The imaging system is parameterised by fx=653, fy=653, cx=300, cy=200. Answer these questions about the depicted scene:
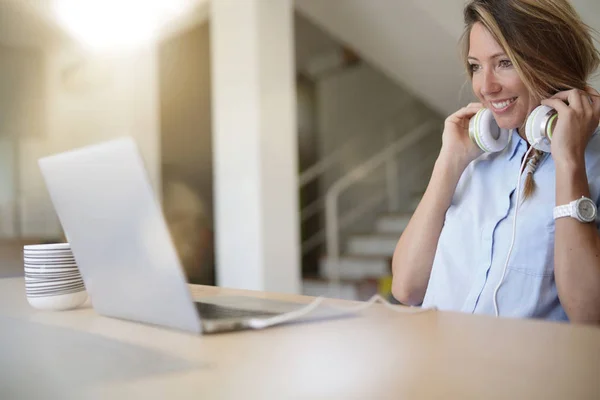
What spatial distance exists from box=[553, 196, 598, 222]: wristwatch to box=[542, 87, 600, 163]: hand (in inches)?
3.1

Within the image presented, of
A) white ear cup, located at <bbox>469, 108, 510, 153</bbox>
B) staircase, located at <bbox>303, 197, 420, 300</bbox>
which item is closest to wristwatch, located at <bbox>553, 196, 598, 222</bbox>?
white ear cup, located at <bbox>469, 108, 510, 153</bbox>

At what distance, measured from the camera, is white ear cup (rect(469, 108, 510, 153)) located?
132 cm

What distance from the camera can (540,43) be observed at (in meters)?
1.28

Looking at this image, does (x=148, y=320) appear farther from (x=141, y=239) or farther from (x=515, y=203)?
(x=515, y=203)

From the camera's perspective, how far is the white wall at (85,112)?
14.6ft

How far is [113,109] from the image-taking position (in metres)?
4.77

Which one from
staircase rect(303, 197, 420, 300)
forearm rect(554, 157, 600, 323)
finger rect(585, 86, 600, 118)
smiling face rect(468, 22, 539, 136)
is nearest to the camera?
forearm rect(554, 157, 600, 323)

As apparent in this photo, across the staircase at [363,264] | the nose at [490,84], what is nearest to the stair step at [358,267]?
the staircase at [363,264]

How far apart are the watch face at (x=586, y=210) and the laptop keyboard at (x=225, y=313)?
587 mm

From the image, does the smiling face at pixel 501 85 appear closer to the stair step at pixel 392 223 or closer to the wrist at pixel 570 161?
the wrist at pixel 570 161

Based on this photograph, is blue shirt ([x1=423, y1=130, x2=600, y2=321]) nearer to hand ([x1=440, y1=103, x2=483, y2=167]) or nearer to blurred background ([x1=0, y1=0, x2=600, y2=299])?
hand ([x1=440, y1=103, x2=483, y2=167])

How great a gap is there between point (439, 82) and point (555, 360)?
360cm

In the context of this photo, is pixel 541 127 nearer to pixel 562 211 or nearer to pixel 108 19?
pixel 562 211

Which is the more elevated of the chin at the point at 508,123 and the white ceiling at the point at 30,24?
the white ceiling at the point at 30,24
